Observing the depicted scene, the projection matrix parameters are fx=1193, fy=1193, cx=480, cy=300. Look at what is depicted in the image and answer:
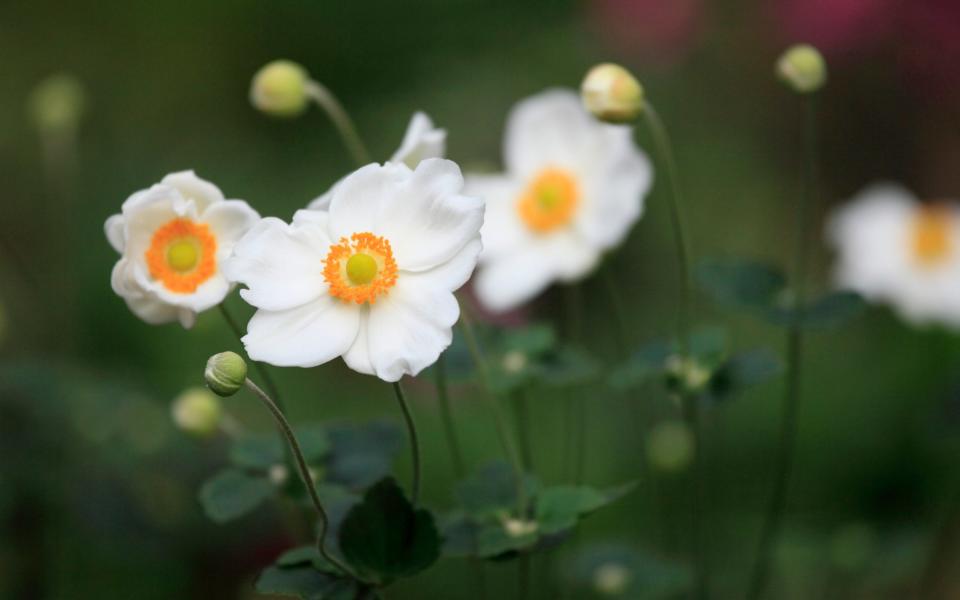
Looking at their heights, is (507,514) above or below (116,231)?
below

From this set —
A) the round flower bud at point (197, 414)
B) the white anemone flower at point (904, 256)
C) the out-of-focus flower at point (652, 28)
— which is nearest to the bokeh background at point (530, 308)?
the out-of-focus flower at point (652, 28)

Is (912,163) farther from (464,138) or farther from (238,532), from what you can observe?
(238,532)

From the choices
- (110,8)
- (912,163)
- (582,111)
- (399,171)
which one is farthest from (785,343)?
(110,8)

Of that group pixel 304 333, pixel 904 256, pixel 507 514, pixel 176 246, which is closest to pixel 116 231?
pixel 176 246

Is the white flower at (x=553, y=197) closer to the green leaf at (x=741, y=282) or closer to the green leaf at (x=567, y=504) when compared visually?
the green leaf at (x=741, y=282)

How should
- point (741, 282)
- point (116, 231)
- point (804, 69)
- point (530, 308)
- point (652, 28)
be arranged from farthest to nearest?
1. point (652, 28)
2. point (530, 308)
3. point (741, 282)
4. point (804, 69)
5. point (116, 231)

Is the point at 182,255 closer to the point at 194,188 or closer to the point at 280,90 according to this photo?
the point at 194,188
